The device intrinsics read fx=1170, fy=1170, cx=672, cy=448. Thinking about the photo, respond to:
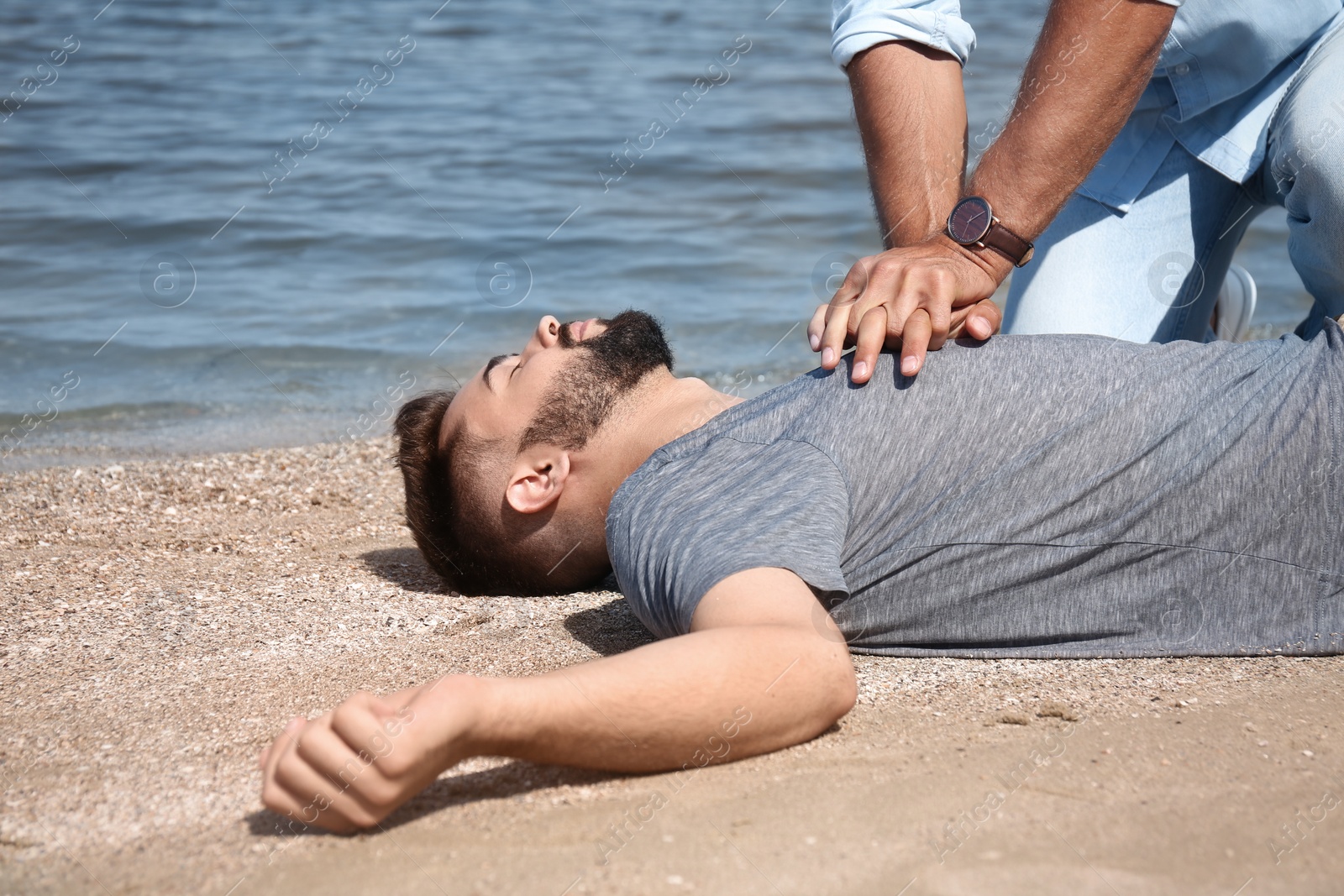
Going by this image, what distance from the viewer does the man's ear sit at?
2.71m

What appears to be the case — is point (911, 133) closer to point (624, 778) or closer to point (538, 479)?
point (538, 479)

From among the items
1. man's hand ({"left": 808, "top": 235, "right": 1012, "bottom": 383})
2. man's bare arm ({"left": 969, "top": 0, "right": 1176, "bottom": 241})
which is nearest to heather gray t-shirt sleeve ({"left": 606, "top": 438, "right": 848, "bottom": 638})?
man's hand ({"left": 808, "top": 235, "right": 1012, "bottom": 383})

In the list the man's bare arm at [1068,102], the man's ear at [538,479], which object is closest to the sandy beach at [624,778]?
the man's ear at [538,479]

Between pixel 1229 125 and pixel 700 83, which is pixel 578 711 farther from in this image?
pixel 700 83

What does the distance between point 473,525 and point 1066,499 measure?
1401mm

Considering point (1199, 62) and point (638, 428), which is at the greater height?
point (1199, 62)

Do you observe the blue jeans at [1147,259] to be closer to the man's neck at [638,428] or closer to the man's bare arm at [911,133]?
the man's bare arm at [911,133]

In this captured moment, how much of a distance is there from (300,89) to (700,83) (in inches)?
146

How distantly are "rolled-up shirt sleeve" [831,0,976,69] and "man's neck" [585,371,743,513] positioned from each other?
1065mm

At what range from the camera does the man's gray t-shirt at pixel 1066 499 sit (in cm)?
221

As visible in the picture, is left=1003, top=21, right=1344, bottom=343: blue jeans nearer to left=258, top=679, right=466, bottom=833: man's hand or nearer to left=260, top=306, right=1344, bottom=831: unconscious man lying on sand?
left=260, top=306, right=1344, bottom=831: unconscious man lying on sand

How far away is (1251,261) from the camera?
7.47 meters

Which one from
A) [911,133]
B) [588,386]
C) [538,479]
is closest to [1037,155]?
[911,133]

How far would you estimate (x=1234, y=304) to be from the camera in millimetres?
3963
